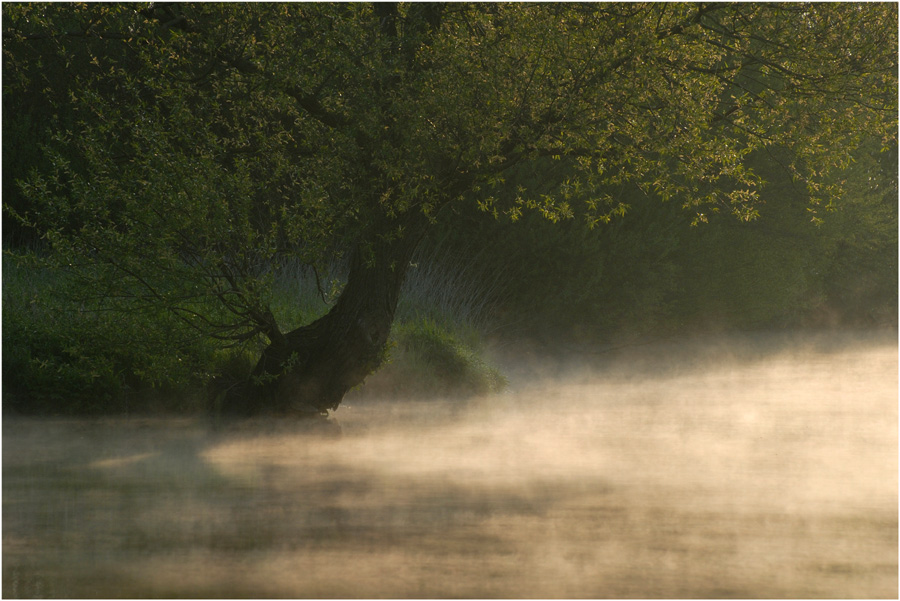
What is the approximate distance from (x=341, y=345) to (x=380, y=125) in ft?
8.19

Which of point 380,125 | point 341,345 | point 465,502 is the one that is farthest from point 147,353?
point 465,502

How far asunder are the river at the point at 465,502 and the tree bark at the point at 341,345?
417mm

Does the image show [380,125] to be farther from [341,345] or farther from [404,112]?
[341,345]

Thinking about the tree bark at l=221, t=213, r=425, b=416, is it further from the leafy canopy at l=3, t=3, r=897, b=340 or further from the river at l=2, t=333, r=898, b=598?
the river at l=2, t=333, r=898, b=598

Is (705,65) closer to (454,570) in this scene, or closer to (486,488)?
(486,488)

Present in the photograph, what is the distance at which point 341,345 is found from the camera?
12211 mm

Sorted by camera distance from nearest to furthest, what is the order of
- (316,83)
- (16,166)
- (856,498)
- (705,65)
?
(856,498), (316,83), (705,65), (16,166)

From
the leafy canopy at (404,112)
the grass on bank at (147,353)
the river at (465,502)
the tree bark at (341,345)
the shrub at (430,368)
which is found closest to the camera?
the river at (465,502)

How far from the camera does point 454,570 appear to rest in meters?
7.02

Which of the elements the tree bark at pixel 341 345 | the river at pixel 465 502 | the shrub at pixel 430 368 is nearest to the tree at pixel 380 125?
the tree bark at pixel 341 345

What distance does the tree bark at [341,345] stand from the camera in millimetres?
12188

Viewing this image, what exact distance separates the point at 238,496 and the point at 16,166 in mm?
13241

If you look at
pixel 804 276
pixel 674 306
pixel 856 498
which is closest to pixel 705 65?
pixel 856 498

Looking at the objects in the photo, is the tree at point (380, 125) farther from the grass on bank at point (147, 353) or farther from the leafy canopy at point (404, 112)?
the grass on bank at point (147, 353)
